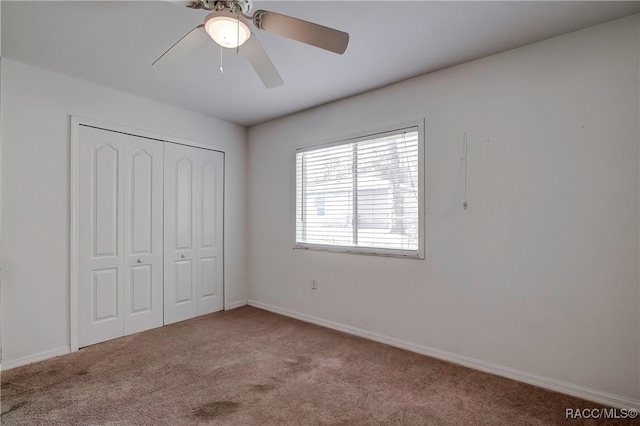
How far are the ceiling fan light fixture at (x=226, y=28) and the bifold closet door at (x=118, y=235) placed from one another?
2.23 meters

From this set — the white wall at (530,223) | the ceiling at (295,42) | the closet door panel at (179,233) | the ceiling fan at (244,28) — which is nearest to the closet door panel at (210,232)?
the closet door panel at (179,233)

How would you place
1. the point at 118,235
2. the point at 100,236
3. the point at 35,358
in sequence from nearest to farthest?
the point at 35,358 → the point at 100,236 → the point at 118,235

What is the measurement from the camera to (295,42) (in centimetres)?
240

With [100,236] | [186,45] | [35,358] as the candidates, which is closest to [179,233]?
[100,236]

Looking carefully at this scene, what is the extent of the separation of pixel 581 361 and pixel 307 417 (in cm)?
191

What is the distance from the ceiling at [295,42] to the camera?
203 cm

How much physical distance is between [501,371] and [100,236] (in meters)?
3.78

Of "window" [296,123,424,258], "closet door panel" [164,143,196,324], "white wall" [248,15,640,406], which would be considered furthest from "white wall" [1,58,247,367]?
"white wall" [248,15,640,406]

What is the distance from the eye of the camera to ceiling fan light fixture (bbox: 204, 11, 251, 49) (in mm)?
1583

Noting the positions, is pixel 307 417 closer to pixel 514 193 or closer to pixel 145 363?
pixel 145 363

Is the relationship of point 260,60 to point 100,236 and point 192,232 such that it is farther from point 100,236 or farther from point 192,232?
point 192,232

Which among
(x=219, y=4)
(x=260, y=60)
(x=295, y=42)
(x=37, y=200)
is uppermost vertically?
(x=295, y=42)

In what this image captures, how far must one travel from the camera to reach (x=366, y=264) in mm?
3357

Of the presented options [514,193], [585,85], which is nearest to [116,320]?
[514,193]
